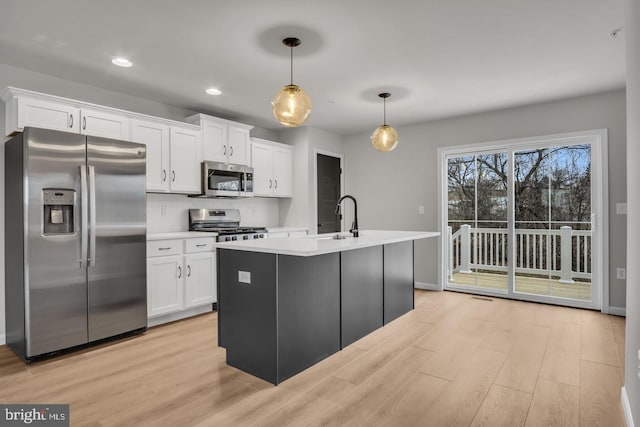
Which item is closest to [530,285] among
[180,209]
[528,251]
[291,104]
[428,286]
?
[528,251]

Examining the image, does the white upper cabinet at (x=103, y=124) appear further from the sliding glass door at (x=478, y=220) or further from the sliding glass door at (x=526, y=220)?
the sliding glass door at (x=478, y=220)

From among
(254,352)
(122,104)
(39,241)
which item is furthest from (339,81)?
(39,241)

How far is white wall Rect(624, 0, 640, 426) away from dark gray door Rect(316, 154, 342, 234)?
4177 mm

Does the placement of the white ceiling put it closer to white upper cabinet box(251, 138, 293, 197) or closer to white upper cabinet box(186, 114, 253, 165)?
white upper cabinet box(186, 114, 253, 165)

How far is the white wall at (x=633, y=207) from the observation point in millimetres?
1704

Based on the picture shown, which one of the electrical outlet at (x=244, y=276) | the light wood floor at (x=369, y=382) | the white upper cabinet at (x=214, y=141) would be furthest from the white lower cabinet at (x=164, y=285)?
the electrical outlet at (x=244, y=276)

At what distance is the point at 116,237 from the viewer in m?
3.26

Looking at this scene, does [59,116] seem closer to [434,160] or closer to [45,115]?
[45,115]

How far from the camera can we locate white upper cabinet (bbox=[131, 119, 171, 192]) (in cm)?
383

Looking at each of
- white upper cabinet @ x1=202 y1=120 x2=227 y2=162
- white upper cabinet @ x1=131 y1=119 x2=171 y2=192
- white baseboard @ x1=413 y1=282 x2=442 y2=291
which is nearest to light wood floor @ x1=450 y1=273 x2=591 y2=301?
white baseboard @ x1=413 y1=282 x2=442 y2=291

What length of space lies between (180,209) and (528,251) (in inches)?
177

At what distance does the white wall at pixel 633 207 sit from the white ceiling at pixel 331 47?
2.38 feet

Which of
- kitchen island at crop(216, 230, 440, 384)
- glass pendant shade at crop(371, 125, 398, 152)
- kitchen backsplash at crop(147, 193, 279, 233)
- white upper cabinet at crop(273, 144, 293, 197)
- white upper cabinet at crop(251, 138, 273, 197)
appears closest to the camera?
kitchen island at crop(216, 230, 440, 384)

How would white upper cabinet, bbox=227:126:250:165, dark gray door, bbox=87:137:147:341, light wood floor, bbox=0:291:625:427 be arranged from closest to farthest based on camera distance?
light wood floor, bbox=0:291:625:427, dark gray door, bbox=87:137:147:341, white upper cabinet, bbox=227:126:250:165
